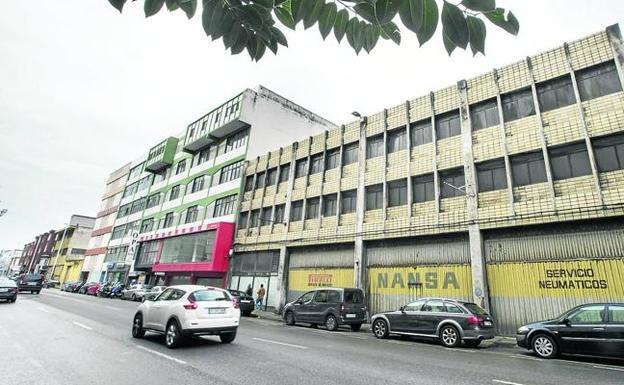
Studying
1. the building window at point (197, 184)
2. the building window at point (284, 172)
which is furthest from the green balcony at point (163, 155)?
the building window at point (284, 172)

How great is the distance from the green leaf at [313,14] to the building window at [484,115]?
56.5ft

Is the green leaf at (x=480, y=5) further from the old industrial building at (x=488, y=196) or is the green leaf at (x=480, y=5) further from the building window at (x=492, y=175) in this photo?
the building window at (x=492, y=175)

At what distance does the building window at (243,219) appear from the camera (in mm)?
29562

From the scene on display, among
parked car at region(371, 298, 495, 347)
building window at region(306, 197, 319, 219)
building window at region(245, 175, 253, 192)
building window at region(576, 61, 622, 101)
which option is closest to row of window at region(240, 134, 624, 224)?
building window at region(306, 197, 319, 219)

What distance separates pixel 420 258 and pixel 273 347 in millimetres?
10400

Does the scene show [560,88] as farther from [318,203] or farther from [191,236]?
[191,236]

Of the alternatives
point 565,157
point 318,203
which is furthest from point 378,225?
point 565,157

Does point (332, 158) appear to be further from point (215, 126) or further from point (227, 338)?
point (215, 126)

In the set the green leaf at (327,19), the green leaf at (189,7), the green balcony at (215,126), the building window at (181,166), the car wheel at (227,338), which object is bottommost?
the car wheel at (227,338)

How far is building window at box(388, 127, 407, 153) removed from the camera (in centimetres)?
2011

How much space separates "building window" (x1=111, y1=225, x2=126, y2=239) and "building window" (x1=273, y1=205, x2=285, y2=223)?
34319 millimetres

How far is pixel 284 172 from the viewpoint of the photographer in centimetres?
2769

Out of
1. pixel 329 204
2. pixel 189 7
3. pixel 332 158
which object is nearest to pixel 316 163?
pixel 332 158

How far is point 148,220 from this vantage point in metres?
44.9
